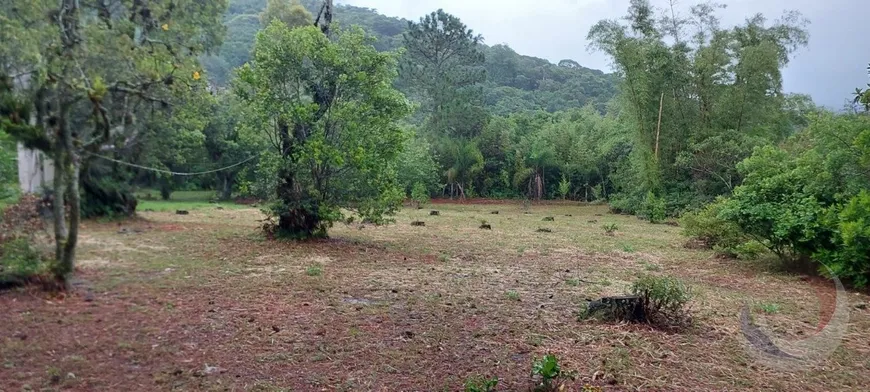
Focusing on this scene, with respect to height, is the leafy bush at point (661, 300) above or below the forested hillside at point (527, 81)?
below

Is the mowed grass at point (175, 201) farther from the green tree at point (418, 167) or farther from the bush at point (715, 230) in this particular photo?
the green tree at point (418, 167)

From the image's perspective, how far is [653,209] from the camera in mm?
19625

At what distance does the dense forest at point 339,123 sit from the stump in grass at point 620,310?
138 inches

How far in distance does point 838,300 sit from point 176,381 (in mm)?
7386

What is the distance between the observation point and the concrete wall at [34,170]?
3.81 meters

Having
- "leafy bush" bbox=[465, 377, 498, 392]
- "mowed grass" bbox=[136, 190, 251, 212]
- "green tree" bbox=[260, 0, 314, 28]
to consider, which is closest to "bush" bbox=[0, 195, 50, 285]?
"mowed grass" bbox=[136, 190, 251, 212]

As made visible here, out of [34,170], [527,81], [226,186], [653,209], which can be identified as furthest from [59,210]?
[527,81]

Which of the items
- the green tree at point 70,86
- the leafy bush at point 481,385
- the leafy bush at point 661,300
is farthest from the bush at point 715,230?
the green tree at point 70,86

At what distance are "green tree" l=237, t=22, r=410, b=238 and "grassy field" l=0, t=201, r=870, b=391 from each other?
1820 millimetres

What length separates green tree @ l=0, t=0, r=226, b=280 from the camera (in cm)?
384

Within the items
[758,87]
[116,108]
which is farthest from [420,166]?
[116,108]

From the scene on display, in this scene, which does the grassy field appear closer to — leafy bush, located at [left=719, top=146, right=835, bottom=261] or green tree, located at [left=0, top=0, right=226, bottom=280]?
green tree, located at [left=0, top=0, right=226, bottom=280]

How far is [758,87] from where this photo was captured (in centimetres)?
2006

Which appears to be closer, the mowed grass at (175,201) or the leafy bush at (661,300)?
the mowed grass at (175,201)
